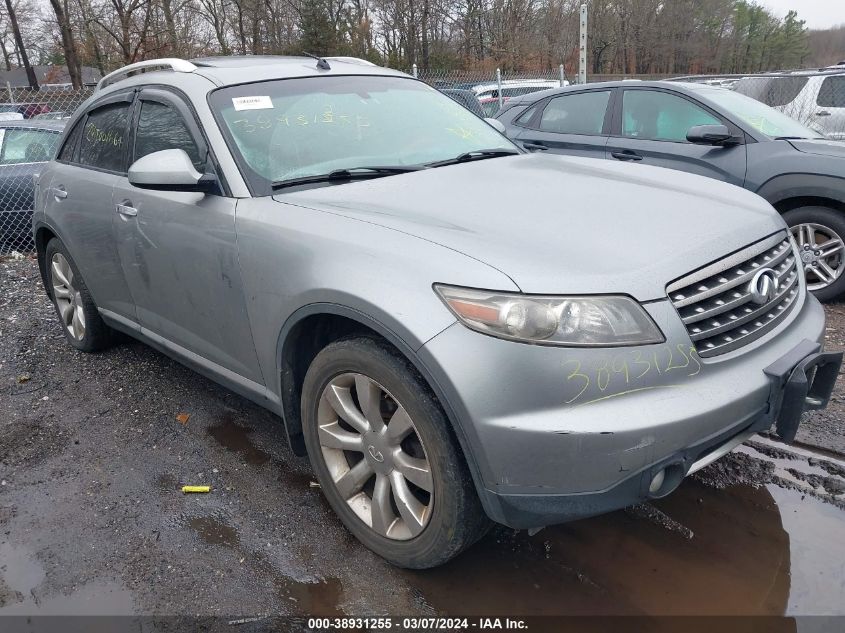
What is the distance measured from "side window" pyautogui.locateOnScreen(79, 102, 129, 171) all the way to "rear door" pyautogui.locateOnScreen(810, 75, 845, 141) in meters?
9.49

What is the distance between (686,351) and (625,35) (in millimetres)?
58275

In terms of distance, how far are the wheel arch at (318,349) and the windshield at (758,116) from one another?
444 centimetres

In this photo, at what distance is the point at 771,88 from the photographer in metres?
9.06

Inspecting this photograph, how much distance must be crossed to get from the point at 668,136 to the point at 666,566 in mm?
4330

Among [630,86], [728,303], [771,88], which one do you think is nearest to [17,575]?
[728,303]

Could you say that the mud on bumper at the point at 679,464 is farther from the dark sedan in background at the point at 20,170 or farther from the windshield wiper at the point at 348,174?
the dark sedan in background at the point at 20,170

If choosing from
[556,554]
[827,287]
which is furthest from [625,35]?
[556,554]

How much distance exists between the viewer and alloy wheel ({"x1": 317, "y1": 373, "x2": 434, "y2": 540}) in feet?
7.52

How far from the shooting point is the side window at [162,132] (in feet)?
10.2

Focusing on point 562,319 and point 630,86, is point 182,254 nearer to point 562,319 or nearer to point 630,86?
point 562,319

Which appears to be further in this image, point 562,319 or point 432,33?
point 432,33

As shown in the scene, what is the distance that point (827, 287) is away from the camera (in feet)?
16.7

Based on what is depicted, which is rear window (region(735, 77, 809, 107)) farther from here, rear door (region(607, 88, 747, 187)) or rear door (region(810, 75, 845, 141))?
rear door (region(607, 88, 747, 187))

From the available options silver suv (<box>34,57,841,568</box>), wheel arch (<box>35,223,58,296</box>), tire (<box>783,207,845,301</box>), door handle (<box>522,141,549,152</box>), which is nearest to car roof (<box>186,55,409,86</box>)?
silver suv (<box>34,57,841,568</box>)
